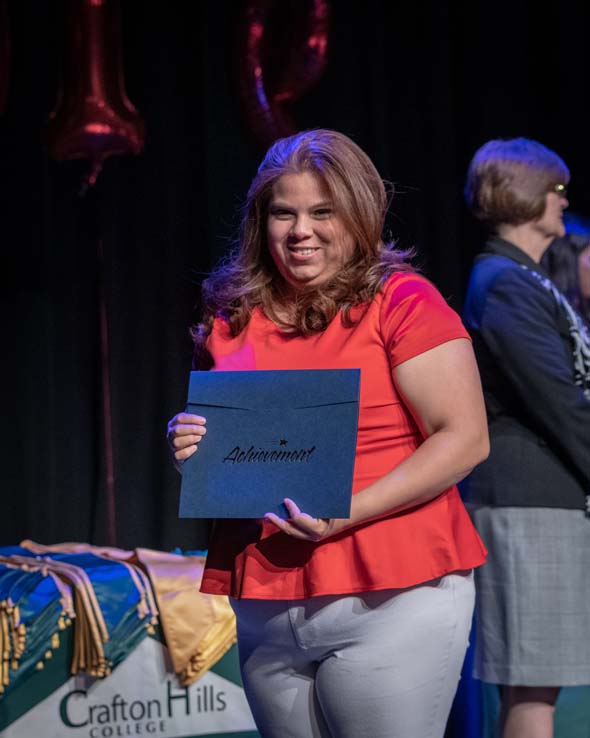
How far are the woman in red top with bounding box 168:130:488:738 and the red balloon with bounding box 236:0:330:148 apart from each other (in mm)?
1543

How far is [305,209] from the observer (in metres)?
1.64

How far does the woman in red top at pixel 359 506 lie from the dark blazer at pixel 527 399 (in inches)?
29.7

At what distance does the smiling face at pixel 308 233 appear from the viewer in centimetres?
163

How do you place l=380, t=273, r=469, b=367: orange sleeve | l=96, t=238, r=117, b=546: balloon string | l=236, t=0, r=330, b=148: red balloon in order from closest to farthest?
l=380, t=273, r=469, b=367: orange sleeve < l=236, t=0, r=330, b=148: red balloon < l=96, t=238, r=117, b=546: balloon string

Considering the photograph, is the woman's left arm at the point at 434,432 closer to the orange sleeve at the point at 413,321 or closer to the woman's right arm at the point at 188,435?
the orange sleeve at the point at 413,321

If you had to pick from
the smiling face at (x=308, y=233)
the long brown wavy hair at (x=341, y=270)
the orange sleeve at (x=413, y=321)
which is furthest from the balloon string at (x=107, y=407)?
the orange sleeve at (x=413, y=321)

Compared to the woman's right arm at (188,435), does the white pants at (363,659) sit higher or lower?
lower

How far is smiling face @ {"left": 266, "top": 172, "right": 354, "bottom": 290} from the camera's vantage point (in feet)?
5.35

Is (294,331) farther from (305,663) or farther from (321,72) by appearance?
(321,72)

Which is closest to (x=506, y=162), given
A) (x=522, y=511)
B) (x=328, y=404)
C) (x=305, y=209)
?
(x=522, y=511)

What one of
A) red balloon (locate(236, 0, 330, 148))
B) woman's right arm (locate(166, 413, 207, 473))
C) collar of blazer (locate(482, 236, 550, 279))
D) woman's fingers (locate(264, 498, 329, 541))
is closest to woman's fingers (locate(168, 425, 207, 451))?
woman's right arm (locate(166, 413, 207, 473))

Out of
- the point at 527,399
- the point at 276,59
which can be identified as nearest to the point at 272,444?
the point at 527,399

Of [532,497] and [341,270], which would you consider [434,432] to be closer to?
[341,270]

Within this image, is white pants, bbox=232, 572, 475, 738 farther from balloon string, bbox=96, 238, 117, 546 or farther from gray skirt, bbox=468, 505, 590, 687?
balloon string, bbox=96, 238, 117, 546
